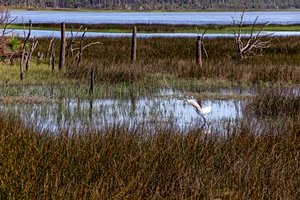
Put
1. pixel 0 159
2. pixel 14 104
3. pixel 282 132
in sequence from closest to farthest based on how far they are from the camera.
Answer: pixel 0 159, pixel 282 132, pixel 14 104

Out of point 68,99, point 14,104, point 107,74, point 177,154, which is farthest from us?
point 107,74

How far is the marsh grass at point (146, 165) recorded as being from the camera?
6.62 meters

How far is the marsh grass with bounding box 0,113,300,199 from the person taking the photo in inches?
261

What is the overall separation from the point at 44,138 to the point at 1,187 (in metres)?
2.61

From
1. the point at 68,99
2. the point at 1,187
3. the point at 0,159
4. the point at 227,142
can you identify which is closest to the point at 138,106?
the point at 68,99

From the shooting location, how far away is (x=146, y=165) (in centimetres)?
774

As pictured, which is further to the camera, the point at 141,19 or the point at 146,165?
the point at 141,19

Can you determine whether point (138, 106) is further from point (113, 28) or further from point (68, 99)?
point (113, 28)

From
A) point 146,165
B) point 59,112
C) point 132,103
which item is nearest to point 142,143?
point 146,165

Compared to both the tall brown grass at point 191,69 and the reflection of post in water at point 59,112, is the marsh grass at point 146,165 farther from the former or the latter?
the tall brown grass at point 191,69

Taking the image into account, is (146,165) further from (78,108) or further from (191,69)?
(191,69)

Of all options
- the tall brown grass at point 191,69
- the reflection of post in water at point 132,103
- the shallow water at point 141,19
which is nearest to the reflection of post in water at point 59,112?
the reflection of post in water at point 132,103

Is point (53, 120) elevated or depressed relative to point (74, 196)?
depressed

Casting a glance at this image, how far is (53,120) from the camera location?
43.3 feet
